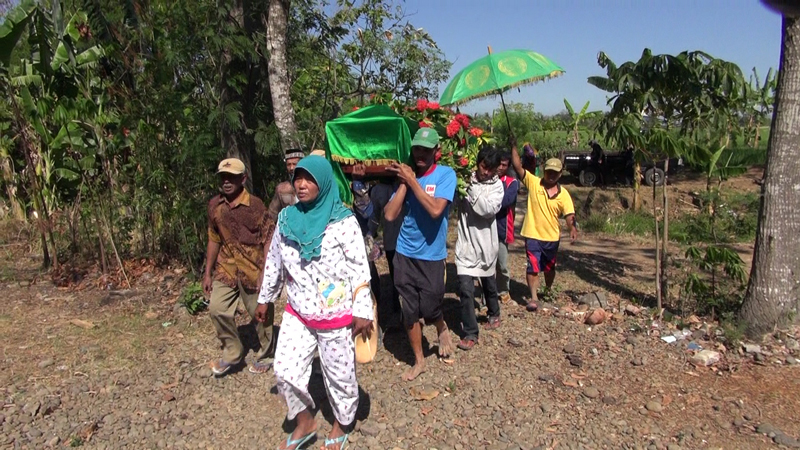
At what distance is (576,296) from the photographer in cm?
582

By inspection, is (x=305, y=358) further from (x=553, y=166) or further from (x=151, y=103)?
(x=151, y=103)

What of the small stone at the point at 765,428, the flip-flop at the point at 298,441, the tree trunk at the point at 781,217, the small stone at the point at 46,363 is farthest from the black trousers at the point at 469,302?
the small stone at the point at 46,363

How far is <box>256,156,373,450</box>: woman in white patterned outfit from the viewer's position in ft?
9.90

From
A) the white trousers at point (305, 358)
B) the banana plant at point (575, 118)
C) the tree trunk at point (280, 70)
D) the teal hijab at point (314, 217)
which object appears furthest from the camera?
the banana plant at point (575, 118)

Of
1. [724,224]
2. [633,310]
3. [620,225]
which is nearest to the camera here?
[633,310]

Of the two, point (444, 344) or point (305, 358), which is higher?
point (305, 358)

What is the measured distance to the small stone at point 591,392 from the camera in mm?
3875

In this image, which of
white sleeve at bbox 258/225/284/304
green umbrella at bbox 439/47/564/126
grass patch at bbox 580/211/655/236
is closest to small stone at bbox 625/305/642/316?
green umbrella at bbox 439/47/564/126

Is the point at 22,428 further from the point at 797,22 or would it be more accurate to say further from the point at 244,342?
the point at 797,22

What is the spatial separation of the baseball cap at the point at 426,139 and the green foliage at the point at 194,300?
3.10m

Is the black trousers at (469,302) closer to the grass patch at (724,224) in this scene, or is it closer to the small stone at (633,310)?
the small stone at (633,310)

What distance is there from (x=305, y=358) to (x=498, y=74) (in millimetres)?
2961

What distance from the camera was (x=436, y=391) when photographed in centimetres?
395

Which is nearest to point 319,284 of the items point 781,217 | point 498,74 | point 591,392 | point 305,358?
point 305,358
